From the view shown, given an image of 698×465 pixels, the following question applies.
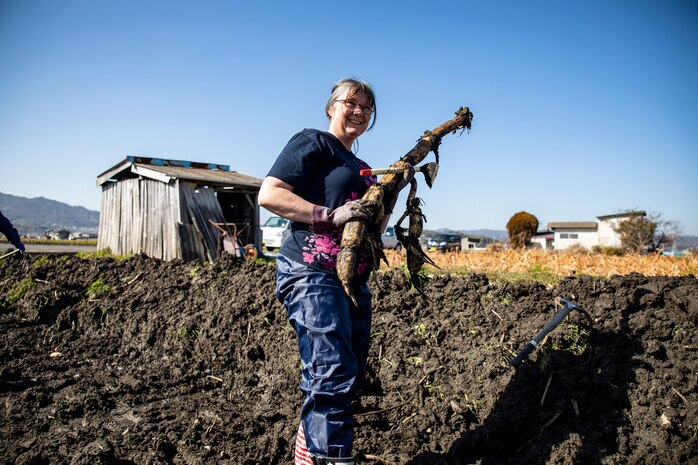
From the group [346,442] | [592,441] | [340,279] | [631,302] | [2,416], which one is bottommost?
[2,416]

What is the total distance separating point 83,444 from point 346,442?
1.87m

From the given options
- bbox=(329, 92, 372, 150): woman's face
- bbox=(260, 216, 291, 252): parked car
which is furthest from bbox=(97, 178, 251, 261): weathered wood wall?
bbox=(329, 92, 372, 150): woman's face

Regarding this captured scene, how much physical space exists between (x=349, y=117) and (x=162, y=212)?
9620 millimetres

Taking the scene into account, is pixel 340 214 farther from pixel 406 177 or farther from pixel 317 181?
pixel 406 177

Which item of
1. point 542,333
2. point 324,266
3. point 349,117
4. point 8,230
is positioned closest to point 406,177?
point 349,117

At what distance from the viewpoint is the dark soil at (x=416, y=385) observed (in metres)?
2.71

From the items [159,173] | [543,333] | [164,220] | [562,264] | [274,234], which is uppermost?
[159,173]

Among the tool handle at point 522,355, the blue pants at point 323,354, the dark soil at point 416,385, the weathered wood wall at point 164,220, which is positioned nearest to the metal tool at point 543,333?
the tool handle at point 522,355

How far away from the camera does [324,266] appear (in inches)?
85.5

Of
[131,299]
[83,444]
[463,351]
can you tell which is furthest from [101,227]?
[463,351]

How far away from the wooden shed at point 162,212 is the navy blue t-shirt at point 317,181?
27.8 ft

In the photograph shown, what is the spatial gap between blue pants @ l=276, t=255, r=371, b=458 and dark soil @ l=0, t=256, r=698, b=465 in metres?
0.87

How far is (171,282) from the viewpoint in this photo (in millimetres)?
6047

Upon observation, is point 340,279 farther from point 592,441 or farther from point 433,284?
point 433,284
